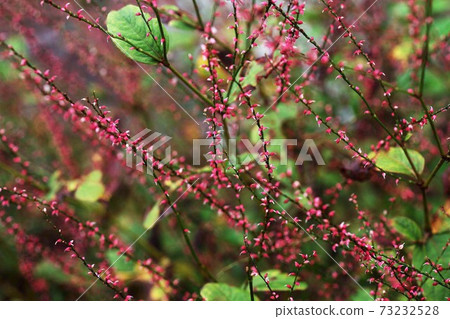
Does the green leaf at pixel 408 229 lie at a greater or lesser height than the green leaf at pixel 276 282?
greater

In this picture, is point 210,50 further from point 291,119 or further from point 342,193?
point 342,193

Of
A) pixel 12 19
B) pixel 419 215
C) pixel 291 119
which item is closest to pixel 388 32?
pixel 291 119

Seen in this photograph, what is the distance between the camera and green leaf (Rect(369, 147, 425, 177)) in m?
1.20

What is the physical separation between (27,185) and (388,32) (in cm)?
151

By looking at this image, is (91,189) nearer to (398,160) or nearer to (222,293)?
(222,293)

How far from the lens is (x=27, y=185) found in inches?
71.4

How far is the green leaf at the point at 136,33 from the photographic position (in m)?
1.15

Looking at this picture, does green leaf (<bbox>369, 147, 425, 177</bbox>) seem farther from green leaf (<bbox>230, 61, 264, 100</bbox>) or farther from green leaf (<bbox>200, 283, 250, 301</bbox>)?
green leaf (<bbox>200, 283, 250, 301</bbox>)

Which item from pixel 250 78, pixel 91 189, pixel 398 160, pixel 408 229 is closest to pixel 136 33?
pixel 250 78

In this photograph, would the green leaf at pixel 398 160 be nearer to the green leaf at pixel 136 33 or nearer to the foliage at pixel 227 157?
the foliage at pixel 227 157

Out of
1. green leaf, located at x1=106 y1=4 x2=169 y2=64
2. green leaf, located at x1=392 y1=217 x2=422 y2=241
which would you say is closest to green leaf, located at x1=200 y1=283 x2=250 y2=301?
green leaf, located at x1=392 y1=217 x2=422 y2=241

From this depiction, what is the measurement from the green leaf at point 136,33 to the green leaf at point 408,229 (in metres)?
0.72

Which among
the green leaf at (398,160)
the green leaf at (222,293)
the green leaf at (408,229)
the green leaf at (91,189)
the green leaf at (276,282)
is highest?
the green leaf at (398,160)

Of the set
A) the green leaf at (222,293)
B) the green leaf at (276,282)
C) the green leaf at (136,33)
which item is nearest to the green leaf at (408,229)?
the green leaf at (276,282)
